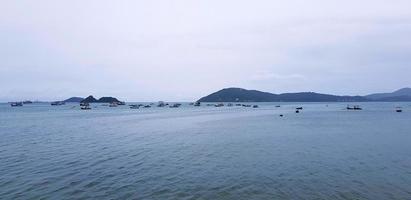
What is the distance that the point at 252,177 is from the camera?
2505 cm

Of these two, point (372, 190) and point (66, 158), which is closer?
point (372, 190)

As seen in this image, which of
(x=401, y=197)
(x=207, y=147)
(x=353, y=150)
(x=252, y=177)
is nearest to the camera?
(x=401, y=197)

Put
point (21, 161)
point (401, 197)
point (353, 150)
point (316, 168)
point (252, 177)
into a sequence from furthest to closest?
point (353, 150) → point (21, 161) → point (316, 168) → point (252, 177) → point (401, 197)

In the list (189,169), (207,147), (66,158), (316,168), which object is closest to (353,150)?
(316,168)

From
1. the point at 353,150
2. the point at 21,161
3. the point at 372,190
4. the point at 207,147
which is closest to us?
the point at 372,190

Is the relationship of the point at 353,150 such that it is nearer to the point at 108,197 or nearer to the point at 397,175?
the point at 397,175

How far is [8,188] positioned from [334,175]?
24.2 meters

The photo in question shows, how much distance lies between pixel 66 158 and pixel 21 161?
412cm

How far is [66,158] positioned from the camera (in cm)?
3350

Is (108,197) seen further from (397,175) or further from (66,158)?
(397,175)

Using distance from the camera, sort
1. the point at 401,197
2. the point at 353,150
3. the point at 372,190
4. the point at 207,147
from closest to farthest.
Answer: the point at 401,197 → the point at 372,190 → the point at 353,150 → the point at 207,147

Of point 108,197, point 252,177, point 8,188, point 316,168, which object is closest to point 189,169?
point 252,177

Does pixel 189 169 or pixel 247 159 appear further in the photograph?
pixel 247 159

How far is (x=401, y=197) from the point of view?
65.6 ft
